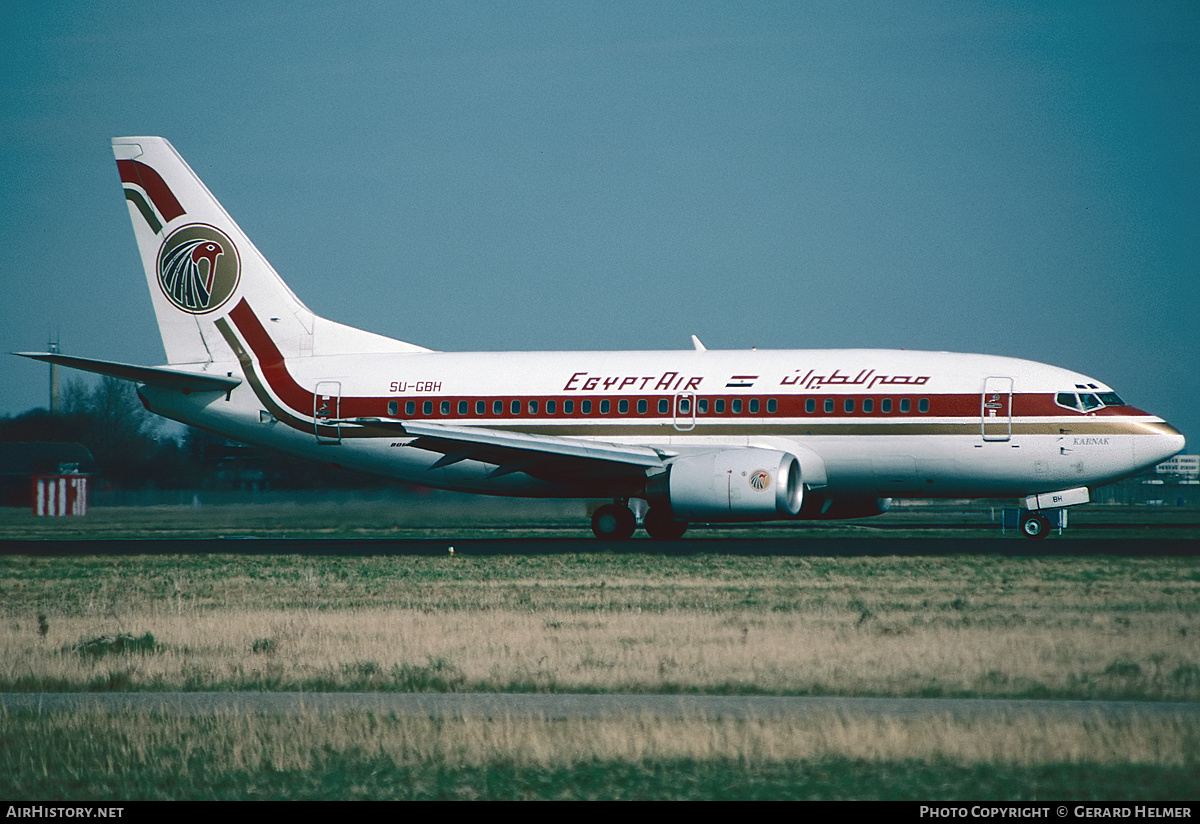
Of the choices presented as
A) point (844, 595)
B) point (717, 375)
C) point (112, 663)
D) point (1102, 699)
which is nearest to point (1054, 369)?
point (717, 375)

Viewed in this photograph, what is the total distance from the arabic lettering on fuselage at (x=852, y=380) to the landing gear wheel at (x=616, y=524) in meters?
4.50

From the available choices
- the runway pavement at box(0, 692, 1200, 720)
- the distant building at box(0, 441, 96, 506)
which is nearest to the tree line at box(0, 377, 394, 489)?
the distant building at box(0, 441, 96, 506)

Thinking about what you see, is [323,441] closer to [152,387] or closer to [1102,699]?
[152,387]

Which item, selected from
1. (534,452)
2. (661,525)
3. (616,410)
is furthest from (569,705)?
(661,525)

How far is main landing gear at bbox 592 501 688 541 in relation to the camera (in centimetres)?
2992

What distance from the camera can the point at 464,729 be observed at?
919cm

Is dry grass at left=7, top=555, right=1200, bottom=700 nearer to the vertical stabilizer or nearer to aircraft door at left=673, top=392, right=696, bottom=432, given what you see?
aircraft door at left=673, top=392, right=696, bottom=432

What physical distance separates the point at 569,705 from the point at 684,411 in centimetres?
1907

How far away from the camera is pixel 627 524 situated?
2994cm

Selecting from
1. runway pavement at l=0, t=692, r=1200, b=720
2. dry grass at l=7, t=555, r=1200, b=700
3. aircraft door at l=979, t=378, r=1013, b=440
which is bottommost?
runway pavement at l=0, t=692, r=1200, b=720

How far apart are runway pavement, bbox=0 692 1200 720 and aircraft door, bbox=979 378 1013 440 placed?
714 inches

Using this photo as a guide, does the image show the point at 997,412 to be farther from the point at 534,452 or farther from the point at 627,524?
the point at 534,452

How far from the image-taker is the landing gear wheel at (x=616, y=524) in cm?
2992
